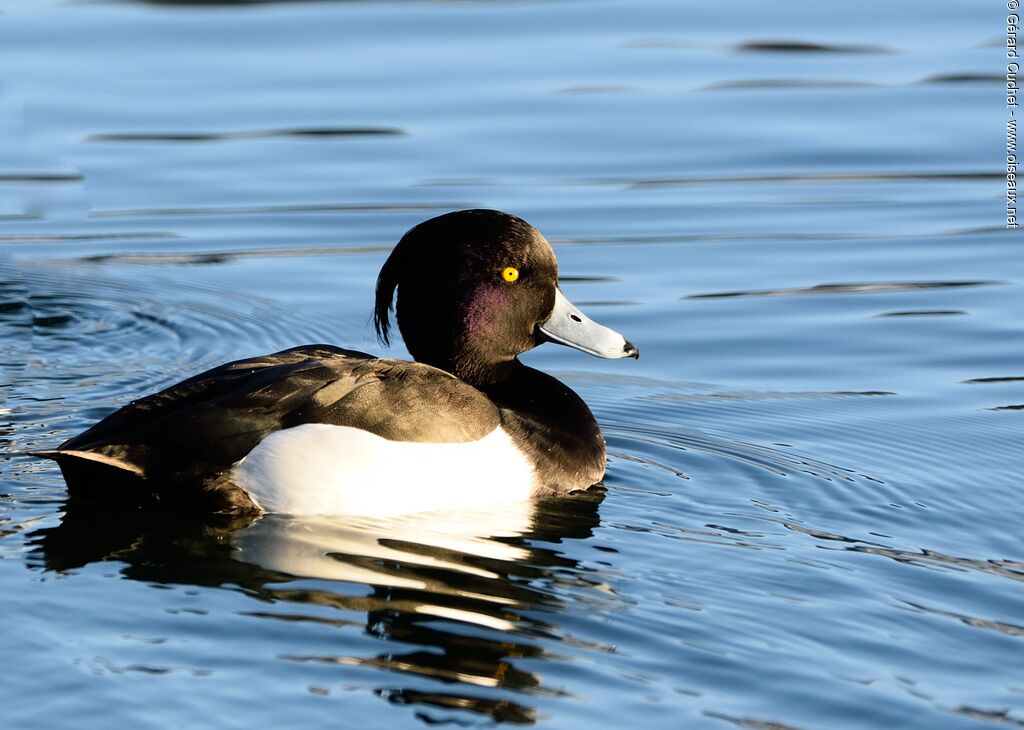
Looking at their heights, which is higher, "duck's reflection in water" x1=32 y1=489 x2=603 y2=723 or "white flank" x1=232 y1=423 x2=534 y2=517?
"white flank" x1=232 y1=423 x2=534 y2=517

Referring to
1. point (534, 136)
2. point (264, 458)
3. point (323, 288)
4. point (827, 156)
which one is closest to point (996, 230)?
point (827, 156)

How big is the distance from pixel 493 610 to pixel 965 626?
4.60 ft

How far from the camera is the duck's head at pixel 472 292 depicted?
22.1ft

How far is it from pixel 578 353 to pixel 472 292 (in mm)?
2102

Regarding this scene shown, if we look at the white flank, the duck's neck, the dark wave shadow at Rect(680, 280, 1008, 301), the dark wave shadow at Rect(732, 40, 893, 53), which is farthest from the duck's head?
the dark wave shadow at Rect(732, 40, 893, 53)

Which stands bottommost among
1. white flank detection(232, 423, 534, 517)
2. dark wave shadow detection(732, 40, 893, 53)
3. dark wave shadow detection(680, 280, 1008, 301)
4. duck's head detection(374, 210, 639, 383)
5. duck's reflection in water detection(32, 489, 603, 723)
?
duck's reflection in water detection(32, 489, 603, 723)

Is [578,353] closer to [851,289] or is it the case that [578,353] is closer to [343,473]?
[851,289]

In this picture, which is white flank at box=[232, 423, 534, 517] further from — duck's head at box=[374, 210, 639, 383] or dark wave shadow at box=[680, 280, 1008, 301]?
dark wave shadow at box=[680, 280, 1008, 301]

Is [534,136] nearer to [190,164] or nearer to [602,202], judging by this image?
[602,202]

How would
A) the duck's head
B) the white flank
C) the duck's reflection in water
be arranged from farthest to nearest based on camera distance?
the duck's head → the white flank → the duck's reflection in water

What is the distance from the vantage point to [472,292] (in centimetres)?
680

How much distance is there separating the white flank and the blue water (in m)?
0.12

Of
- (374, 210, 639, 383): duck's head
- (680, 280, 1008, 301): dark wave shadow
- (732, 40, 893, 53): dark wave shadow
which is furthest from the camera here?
(732, 40, 893, 53): dark wave shadow

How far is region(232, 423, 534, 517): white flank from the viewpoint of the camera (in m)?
6.06
